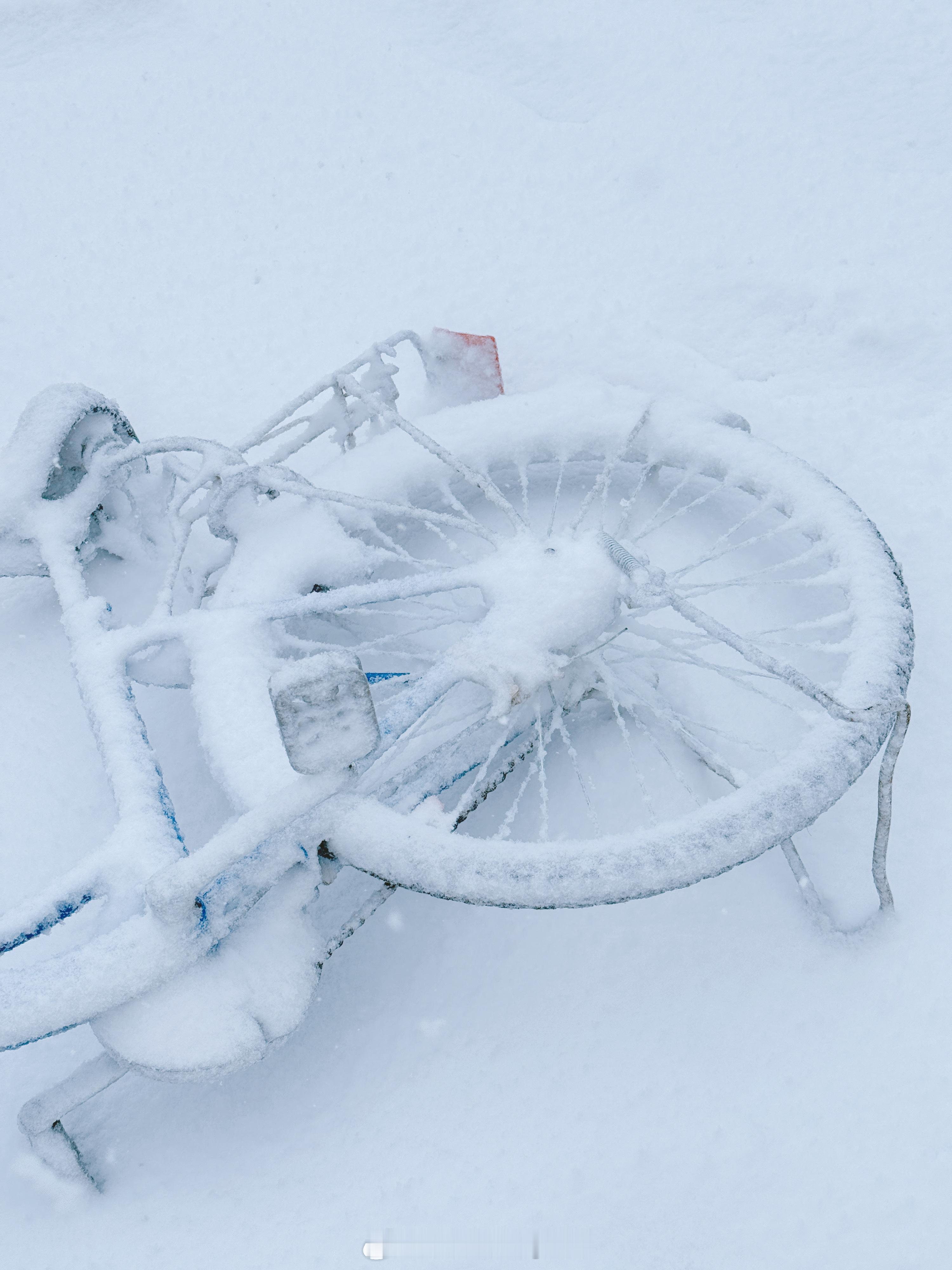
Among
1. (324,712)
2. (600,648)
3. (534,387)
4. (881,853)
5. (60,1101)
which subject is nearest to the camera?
(324,712)

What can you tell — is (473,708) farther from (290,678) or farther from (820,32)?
(820,32)

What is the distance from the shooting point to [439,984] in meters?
3.71

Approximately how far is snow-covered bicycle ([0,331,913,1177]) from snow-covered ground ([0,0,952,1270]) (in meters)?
0.37

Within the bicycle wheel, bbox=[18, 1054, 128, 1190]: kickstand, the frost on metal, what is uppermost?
the frost on metal

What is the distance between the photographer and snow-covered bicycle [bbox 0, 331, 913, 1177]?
3070mm

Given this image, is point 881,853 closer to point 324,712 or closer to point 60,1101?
point 324,712

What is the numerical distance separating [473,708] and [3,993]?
1.93 m

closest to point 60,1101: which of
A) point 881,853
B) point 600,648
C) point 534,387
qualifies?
point 600,648

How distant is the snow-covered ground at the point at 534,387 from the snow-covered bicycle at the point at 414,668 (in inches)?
14.5

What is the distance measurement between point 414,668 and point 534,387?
2256mm

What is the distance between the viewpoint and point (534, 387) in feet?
19.7

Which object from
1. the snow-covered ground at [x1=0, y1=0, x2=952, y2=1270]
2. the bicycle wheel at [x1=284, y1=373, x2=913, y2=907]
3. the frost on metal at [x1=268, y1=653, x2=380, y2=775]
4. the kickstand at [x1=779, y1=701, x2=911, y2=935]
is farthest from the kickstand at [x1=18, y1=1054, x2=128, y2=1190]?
the kickstand at [x1=779, y1=701, x2=911, y2=935]

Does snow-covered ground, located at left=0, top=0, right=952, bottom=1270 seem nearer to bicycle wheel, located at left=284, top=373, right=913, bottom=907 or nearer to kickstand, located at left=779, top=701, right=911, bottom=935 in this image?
kickstand, located at left=779, top=701, right=911, bottom=935

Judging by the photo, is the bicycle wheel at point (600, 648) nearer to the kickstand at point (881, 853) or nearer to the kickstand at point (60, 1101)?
the kickstand at point (881, 853)
